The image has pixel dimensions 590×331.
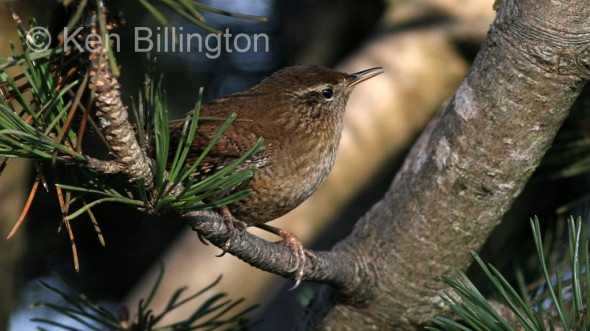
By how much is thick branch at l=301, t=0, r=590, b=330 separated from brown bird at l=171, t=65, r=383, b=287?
26 cm

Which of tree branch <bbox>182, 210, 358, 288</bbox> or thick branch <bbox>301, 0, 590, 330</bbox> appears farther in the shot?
thick branch <bbox>301, 0, 590, 330</bbox>

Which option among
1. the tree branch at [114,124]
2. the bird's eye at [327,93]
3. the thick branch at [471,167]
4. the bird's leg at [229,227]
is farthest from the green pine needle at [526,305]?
the bird's eye at [327,93]

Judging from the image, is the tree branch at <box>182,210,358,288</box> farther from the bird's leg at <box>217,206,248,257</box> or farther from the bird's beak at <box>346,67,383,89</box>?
the bird's beak at <box>346,67,383,89</box>

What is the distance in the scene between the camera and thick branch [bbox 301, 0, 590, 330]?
205 centimetres

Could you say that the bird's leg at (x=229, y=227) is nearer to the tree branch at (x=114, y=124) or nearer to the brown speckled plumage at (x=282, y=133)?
the brown speckled plumage at (x=282, y=133)

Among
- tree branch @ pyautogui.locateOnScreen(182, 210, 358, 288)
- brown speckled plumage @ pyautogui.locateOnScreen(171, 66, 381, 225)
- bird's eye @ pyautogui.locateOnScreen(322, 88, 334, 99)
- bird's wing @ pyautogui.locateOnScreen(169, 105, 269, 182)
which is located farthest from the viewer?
bird's eye @ pyautogui.locateOnScreen(322, 88, 334, 99)

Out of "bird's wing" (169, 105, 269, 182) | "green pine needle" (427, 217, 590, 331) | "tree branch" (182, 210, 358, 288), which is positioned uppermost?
"bird's wing" (169, 105, 269, 182)

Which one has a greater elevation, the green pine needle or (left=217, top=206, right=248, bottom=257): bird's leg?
(left=217, top=206, right=248, bottom=257): bird's leg

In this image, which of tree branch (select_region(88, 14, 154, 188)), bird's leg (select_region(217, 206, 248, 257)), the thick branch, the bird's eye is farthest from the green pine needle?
the bird's eye

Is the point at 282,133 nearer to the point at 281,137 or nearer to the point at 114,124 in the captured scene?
the point at 281,137

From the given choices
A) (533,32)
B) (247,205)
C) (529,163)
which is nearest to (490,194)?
(529,163)

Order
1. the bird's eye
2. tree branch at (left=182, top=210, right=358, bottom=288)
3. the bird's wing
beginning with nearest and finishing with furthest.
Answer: tree branch at (left=182, top=210, right=358, bottom=288)
the bird's wing
the bird's eye

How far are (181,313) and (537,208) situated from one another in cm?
173

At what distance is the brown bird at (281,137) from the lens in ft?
7.88
